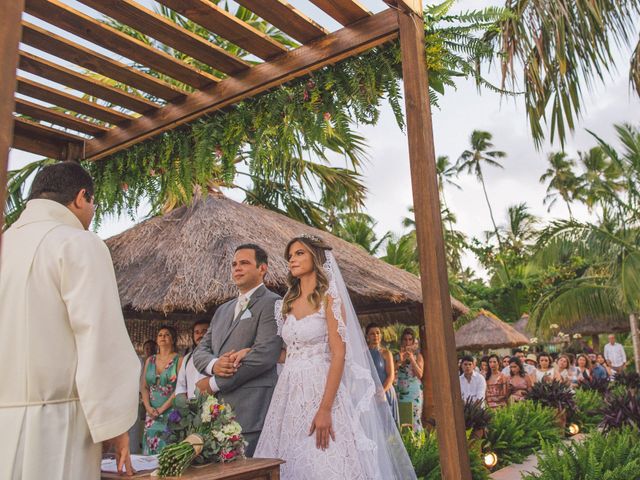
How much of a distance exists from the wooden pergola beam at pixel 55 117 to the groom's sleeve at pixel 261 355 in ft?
6.43

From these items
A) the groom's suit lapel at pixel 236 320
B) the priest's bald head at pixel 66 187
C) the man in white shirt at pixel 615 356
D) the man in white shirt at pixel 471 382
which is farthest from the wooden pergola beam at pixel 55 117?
the man in white shirt at pixel 615 356

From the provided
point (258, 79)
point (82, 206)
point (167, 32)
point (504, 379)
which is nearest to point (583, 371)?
point (504, 379)

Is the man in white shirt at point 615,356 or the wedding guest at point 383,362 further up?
the wedding guest at point 383,362

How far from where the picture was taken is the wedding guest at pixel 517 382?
37.4 ft

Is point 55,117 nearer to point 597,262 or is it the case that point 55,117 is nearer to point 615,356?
point 597,262

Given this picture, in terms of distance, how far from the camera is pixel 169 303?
25.2 feet

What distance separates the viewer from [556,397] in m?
10.3

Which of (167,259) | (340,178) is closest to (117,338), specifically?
(167,259)

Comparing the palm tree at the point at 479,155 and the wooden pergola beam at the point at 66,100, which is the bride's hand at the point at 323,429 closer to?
the wooden pergola beam at the point at 66,100

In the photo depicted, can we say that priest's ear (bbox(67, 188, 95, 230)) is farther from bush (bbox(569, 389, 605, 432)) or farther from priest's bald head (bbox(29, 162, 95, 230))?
bush (bbox(569, 389, 605, 432))

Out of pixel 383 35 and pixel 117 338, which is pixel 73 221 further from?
pixel 383 35

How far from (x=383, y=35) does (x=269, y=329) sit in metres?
1.84

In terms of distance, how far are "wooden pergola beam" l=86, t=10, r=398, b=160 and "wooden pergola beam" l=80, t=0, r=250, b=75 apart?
144 mm

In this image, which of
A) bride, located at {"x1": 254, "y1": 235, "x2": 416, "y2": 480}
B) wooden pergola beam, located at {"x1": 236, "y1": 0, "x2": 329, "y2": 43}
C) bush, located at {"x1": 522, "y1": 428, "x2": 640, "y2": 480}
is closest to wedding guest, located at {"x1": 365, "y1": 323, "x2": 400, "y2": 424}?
bush, located at {"x1": 522, "y1": 428, "x2": 640, "y2": 480}
